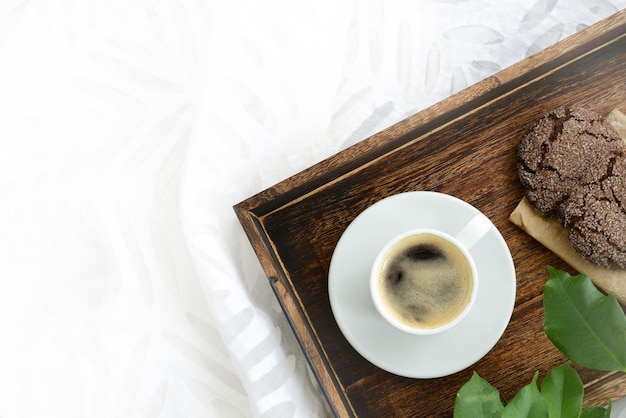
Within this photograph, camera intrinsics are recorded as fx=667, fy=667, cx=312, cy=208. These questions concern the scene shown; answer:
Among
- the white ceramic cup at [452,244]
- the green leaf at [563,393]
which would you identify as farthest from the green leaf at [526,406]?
the white ceramic cup at [452,244]

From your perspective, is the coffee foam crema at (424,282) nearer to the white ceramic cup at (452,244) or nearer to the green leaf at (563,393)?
the white ceramic cup at (452,244)

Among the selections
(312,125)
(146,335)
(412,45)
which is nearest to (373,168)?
(312,125)

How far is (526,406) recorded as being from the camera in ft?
2.90

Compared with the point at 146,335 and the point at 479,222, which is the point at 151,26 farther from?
the point at 479,222

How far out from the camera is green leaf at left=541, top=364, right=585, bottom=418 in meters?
0.94

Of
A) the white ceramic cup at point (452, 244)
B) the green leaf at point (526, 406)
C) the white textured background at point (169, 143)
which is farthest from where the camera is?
the white textured background at point (169, 143)

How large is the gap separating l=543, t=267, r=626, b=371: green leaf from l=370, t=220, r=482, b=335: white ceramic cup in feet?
0.52

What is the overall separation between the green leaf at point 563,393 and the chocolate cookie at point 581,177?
11.2 inches

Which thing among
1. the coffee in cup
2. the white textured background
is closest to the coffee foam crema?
the coffee in cup

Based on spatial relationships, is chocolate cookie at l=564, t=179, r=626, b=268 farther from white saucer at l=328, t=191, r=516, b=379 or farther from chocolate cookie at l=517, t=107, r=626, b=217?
white saucer at l=328, t=191, r=516, b=379

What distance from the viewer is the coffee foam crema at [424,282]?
3.84 feet

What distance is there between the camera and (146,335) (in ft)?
4.29

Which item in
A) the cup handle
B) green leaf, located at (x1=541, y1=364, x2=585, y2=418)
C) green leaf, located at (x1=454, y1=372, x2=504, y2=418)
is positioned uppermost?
the cup handle

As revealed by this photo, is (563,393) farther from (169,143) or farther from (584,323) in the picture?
(169,143)
